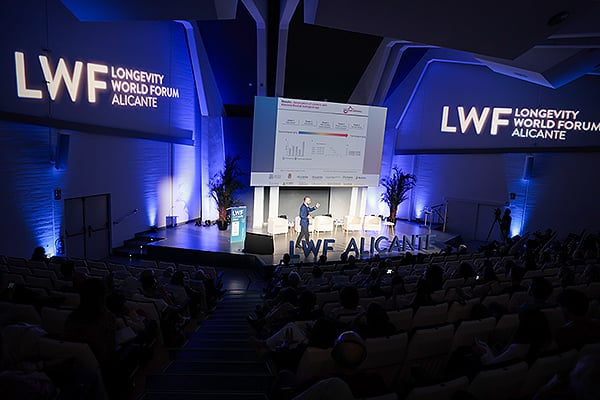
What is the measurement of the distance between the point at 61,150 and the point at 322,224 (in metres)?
8.17

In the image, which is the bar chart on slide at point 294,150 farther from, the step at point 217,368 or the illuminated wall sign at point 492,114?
the step at point 217,368

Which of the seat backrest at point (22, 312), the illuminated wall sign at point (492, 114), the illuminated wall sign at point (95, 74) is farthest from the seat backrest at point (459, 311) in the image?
the illuminated wall sign at point (492, 114)

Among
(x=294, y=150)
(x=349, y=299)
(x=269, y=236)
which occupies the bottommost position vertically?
(x=269, y=236)

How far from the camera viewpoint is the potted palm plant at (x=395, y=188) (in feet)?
51.2

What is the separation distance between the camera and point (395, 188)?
52.7ft

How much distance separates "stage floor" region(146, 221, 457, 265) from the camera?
1069 centimetres

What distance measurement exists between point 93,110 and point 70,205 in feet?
8.34

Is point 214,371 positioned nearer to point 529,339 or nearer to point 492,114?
point 529,339

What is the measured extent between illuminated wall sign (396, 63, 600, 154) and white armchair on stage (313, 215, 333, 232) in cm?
592

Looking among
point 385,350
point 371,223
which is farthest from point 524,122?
point 385,350

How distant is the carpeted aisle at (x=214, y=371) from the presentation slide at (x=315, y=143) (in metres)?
8.08

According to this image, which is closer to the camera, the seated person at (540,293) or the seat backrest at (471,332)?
the seat backrest at (471,332)

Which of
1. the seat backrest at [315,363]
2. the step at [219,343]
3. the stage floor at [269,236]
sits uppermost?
the seat backrest at [315,363]

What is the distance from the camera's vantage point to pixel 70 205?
9.66 meters
